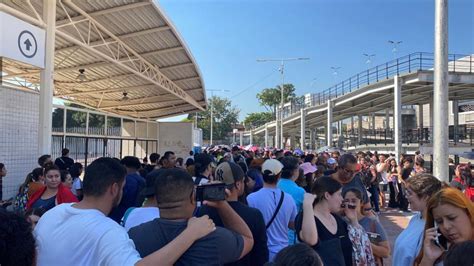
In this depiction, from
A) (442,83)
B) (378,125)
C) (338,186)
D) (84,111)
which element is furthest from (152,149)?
(378,125)

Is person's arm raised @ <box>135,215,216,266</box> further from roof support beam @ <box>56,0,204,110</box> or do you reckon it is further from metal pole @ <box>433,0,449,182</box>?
roof support beam @ <box>56,0,204,110</box>

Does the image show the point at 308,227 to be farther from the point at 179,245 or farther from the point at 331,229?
the point at 179,245

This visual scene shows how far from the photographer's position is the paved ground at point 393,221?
9.27 meters

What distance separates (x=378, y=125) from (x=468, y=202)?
69329 mm

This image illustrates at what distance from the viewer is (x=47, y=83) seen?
8.45 meters

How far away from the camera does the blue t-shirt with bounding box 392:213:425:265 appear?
2512 millimetres

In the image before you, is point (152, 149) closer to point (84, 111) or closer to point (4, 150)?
point (84, 111)

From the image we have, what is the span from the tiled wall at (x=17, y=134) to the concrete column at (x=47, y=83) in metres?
0.24

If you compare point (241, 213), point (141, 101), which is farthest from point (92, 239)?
point (141, 101)

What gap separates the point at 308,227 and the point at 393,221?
28.1ft

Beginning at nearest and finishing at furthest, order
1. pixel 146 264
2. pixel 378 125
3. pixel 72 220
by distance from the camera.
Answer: pixel 146 264, pixel 72 220, pixel 378 125

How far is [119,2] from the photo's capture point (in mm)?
9828

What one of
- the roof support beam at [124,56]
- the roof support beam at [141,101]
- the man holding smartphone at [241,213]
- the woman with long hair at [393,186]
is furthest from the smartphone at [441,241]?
the roof support beam at [141,101]

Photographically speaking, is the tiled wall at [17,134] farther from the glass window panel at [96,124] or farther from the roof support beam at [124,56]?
the glass window panel at [96,124]
